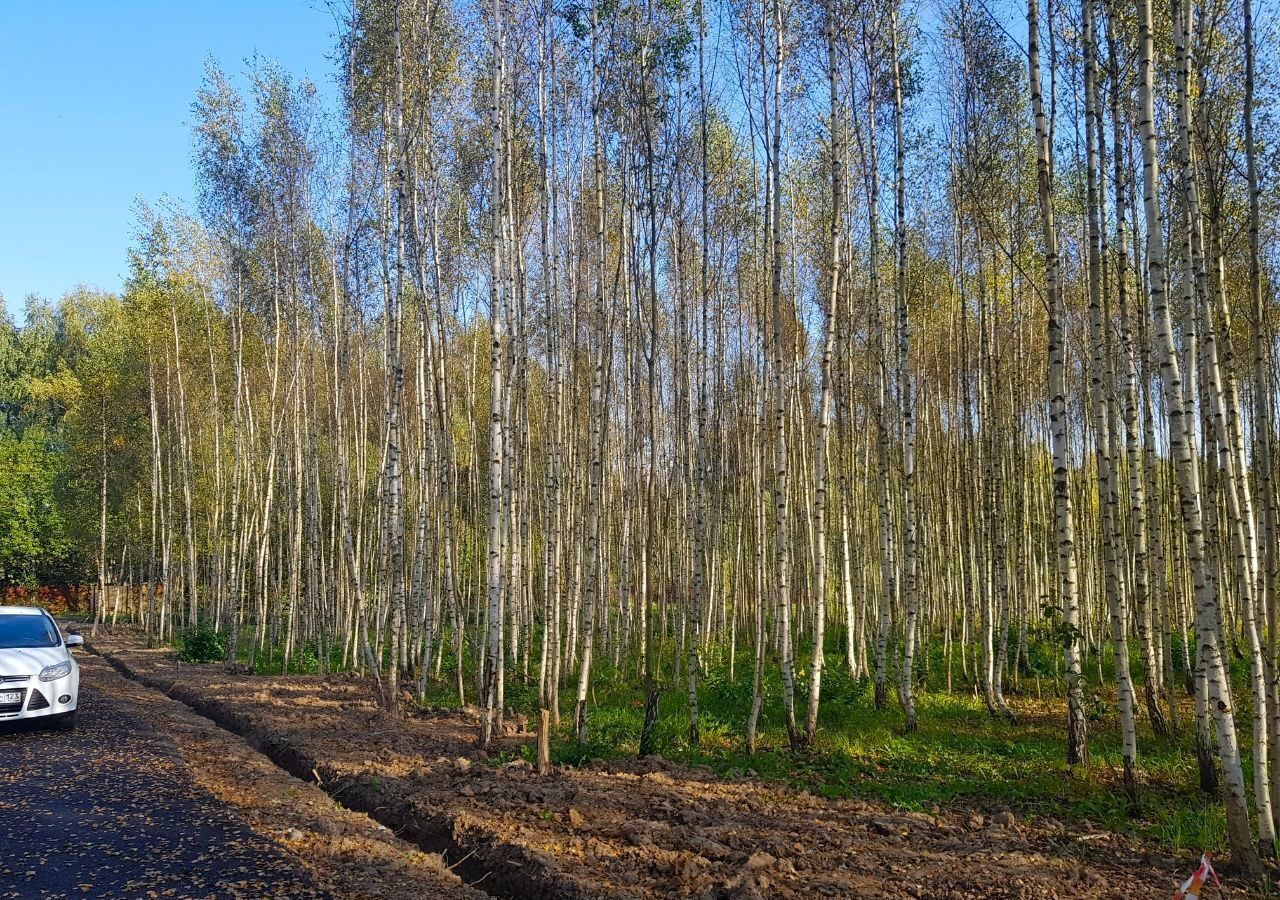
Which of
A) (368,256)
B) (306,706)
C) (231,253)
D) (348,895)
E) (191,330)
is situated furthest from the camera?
(191,330)

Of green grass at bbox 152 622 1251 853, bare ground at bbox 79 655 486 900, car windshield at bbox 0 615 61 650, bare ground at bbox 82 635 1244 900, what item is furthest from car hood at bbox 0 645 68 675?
green grass at bbox 152 622 1251 853

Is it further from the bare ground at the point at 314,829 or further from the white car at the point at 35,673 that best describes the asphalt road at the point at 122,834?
the white car at the point at 35,673

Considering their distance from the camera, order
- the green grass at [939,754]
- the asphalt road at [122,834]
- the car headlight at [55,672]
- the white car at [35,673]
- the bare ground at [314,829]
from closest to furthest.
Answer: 1. the asphalt road at [122,834]
2. the bare ground at [314,829]
3. the green grass at [939,754]
4. the white car at [35,673]
5. the car headlight at [55,672]

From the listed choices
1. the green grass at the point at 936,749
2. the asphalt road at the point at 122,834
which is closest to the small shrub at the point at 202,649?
the green grass at the point at 936,749

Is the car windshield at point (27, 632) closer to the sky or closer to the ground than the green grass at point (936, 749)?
closer to the sky

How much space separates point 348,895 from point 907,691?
6.57 metres

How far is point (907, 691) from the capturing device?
923 centimetres

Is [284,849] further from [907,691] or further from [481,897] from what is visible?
[907,691]

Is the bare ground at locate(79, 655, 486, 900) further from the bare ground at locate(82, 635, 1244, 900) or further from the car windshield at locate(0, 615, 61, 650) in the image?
the car windshield at locate(0, 615, 61, 650)

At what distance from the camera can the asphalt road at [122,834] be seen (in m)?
4.81

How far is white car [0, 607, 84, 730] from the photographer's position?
8906 mm

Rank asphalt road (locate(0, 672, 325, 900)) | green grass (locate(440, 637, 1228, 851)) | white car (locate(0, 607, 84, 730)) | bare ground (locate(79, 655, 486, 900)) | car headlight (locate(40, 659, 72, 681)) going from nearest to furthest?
asphalt road (locate(0, 672, 325, 900)) → bare ground (locate(79, 655, 486, 900)) → green grass (locate(440, 637, 1228, 851)) → white car (locate(0, 607, 84, 730)) → car headlight (locate(40, 659, 72, 681))

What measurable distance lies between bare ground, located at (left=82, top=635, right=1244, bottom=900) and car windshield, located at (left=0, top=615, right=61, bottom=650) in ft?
12.6

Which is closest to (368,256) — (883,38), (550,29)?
(550,29)
